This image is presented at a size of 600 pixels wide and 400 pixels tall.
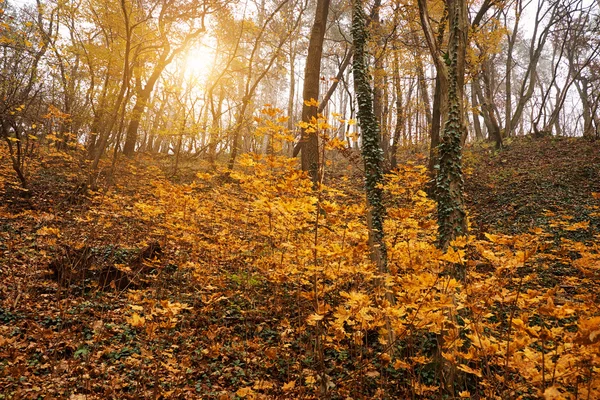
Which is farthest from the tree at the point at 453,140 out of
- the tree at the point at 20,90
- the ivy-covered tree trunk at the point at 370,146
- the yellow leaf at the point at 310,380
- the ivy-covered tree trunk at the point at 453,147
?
the tree at the point at 20,90

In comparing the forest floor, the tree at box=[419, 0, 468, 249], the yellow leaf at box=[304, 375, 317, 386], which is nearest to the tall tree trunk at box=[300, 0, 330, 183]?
the forest floor

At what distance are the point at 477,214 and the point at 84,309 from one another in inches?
376

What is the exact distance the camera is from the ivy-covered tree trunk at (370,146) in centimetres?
425

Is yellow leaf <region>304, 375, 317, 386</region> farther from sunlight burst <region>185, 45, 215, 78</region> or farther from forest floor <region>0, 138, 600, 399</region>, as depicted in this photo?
sunlight burst <region>185, 45, 215, 78</region>

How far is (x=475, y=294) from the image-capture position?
312cm

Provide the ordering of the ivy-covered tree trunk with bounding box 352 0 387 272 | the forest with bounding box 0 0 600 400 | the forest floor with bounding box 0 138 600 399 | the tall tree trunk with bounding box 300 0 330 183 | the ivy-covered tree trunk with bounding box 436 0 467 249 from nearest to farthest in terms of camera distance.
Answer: the forest with bounding box 0 0 600 400, the forest floor with bounding box 0 138 600 399, the ivy-covered tree trunk with bounding box 436 0 467 249, the ivy-covered tree trunk with bounding box 352 0 387 272, the tall tree trunk with bounding box 300 0 330 183

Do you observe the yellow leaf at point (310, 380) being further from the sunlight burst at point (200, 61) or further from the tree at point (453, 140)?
the sunlight burst at point (200, 61)

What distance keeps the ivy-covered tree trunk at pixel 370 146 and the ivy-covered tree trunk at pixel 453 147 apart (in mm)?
750

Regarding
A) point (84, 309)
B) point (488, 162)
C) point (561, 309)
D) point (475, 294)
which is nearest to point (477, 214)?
point (488, 162)

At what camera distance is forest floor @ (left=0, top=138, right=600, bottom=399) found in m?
3.21

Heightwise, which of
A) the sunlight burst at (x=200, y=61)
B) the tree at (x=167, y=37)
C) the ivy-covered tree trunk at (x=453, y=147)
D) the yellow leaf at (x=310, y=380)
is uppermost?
the sunlight burst at (x=200, y=61)

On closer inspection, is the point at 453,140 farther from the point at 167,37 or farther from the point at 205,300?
the point at 167,37

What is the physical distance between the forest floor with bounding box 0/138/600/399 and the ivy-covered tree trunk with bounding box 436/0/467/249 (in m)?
0.34

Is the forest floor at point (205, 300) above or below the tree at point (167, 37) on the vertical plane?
below
